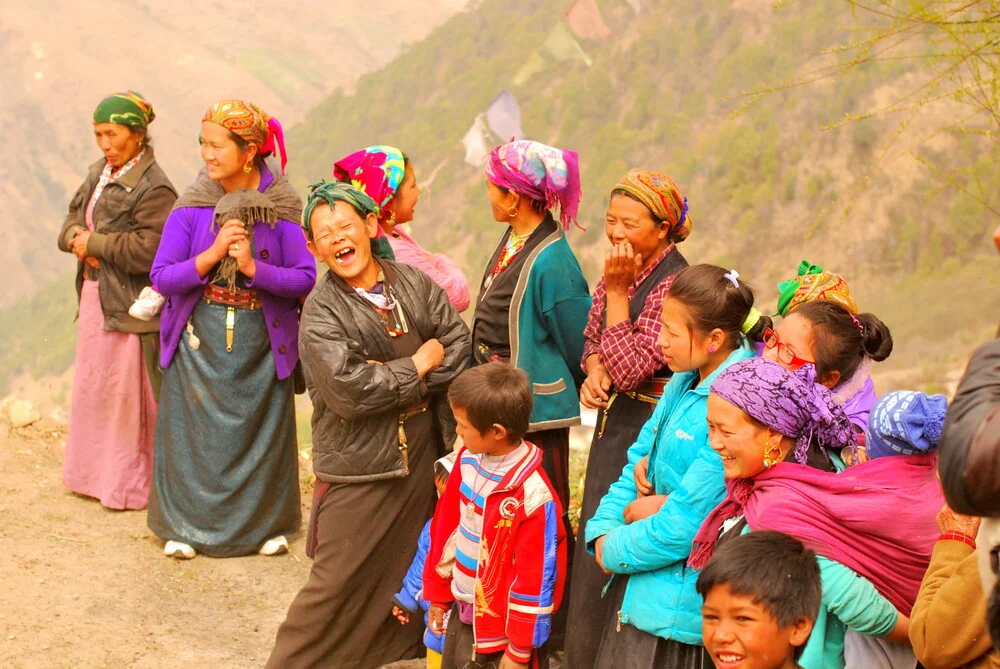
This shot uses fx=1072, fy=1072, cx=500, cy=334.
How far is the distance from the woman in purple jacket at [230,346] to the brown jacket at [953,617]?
3.45m

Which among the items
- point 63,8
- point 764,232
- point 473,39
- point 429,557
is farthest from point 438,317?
point 63,8

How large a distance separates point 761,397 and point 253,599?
3273 mm

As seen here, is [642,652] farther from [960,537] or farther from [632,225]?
[632,225]

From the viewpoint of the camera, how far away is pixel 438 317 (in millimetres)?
4059

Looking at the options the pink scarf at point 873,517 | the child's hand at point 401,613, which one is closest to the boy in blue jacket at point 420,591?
the child's hand at point 401,613

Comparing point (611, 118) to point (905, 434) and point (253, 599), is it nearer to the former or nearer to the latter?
point (253, 599)

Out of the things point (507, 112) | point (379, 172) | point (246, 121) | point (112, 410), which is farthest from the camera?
point (507, 112)

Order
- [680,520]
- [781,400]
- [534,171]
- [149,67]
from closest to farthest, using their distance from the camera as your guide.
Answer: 1. [781,400]
2. [680,520]
3. [534,171]
4. [149,67]

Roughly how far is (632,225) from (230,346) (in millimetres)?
2334

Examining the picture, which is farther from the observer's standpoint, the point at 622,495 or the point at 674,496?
the point at 622,495

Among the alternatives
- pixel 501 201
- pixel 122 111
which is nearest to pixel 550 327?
pixel 501 201

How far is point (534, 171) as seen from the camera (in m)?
3.98

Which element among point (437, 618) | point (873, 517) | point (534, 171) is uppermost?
point (534, 171)

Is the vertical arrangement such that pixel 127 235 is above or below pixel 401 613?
above
